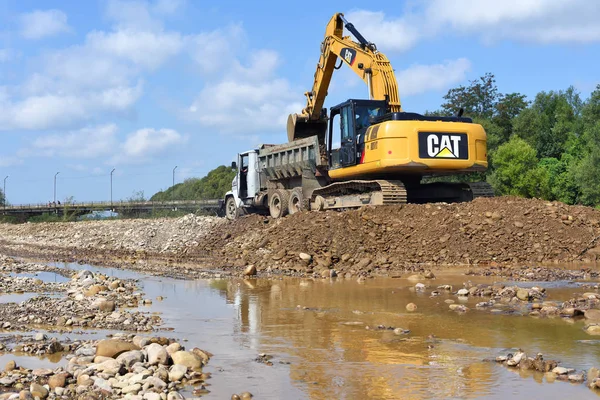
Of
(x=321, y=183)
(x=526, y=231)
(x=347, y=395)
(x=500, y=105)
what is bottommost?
(x=347, y=395)

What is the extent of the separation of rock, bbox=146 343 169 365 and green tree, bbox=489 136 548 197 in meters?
43.6

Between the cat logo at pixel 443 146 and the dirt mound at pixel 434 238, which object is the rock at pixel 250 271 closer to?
the dirt mound at pixel 434 238

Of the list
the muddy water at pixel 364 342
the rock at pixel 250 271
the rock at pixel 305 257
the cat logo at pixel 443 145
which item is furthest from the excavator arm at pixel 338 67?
the muddy water at pixel 364 342

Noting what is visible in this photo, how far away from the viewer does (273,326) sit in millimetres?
10320

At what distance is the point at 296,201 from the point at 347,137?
4083mm

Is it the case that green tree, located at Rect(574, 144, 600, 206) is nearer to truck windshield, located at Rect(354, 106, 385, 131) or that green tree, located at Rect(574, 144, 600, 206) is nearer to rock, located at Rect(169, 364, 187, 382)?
truck windshield, located at Rect(354, 106, 385, 131)

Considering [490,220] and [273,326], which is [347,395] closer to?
[273,326]

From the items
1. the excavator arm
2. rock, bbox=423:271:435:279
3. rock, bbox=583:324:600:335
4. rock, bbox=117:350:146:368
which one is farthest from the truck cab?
rock, bbox=117:350:146:368

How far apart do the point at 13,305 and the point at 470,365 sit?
26.3 ft

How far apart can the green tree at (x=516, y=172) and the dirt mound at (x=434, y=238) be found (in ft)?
99.9

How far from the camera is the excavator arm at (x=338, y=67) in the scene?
21422 millimetres

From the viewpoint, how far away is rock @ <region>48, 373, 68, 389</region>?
22.8 feet

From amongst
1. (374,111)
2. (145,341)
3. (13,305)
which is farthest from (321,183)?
(145,341)

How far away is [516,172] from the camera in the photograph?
162 feet
